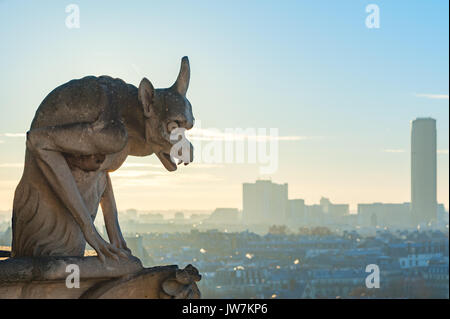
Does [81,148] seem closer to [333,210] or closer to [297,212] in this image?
[297,212]

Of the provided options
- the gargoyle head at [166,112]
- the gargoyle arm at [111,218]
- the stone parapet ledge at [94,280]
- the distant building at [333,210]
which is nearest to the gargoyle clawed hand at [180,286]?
the stone parapet ledge at [94,280]

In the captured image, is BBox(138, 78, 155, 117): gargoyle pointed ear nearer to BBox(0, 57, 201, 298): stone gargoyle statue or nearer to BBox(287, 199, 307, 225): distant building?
BBox(0, 57, 201, 298): stone gargoyle statue

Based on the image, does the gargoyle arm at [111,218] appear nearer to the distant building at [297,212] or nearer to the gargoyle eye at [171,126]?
the gargoyle eye at [171,126]

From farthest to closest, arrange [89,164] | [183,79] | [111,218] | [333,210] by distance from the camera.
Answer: [333,210], [111,218], [183,79], [89,164]

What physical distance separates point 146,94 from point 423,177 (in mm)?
180445

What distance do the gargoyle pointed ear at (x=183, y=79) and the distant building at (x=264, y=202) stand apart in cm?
11165

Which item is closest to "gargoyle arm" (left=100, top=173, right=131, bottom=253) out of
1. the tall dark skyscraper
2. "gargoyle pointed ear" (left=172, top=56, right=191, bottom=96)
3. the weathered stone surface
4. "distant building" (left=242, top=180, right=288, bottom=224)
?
the weathered stone surface

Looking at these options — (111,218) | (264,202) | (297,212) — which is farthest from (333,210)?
(111,218)

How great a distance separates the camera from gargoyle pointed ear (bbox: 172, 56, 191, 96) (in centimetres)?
545

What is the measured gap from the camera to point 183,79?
5.46m

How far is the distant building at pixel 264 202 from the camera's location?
122 m

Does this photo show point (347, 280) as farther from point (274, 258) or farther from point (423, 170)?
point (423, 170)

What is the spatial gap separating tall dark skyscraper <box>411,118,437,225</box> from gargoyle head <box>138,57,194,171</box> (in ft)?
577

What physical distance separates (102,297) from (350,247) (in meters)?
132
